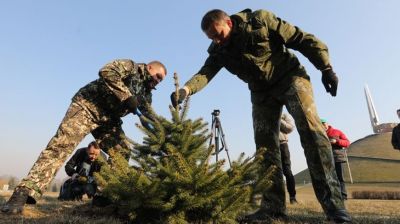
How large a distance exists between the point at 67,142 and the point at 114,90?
83 centimetres

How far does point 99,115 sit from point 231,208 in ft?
7.52

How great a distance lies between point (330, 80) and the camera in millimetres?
3543

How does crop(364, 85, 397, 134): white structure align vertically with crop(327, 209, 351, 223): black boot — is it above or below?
above

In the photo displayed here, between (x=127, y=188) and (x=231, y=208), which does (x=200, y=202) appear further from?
(x=127, y=188)

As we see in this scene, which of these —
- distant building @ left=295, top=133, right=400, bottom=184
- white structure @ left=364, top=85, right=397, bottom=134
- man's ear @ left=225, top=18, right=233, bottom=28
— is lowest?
distant building @ left=295, top=133, right=400, bottom=184

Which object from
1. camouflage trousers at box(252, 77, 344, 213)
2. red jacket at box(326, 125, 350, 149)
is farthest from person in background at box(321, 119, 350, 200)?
camouflage trousers at box(252, 77, 344, 213)

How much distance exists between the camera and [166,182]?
3.02 meters

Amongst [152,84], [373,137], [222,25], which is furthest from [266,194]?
[373,137]

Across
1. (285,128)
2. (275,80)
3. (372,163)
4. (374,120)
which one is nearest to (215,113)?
(285,128)

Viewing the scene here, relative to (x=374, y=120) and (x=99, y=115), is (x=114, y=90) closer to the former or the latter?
(x=99, y=115)

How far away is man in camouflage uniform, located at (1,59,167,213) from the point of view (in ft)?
12.6

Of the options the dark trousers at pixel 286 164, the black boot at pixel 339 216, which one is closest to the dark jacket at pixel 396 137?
the dark trousers at pixel 286 164

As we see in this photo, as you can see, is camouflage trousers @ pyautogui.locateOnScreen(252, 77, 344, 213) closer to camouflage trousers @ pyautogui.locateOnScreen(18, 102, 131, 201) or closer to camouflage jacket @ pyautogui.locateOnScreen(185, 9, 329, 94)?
camouflage jacket @ pyautogui.locateOnScreen(185, 9, 329, 94)

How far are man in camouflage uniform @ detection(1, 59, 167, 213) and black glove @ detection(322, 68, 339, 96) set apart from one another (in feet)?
6.97
